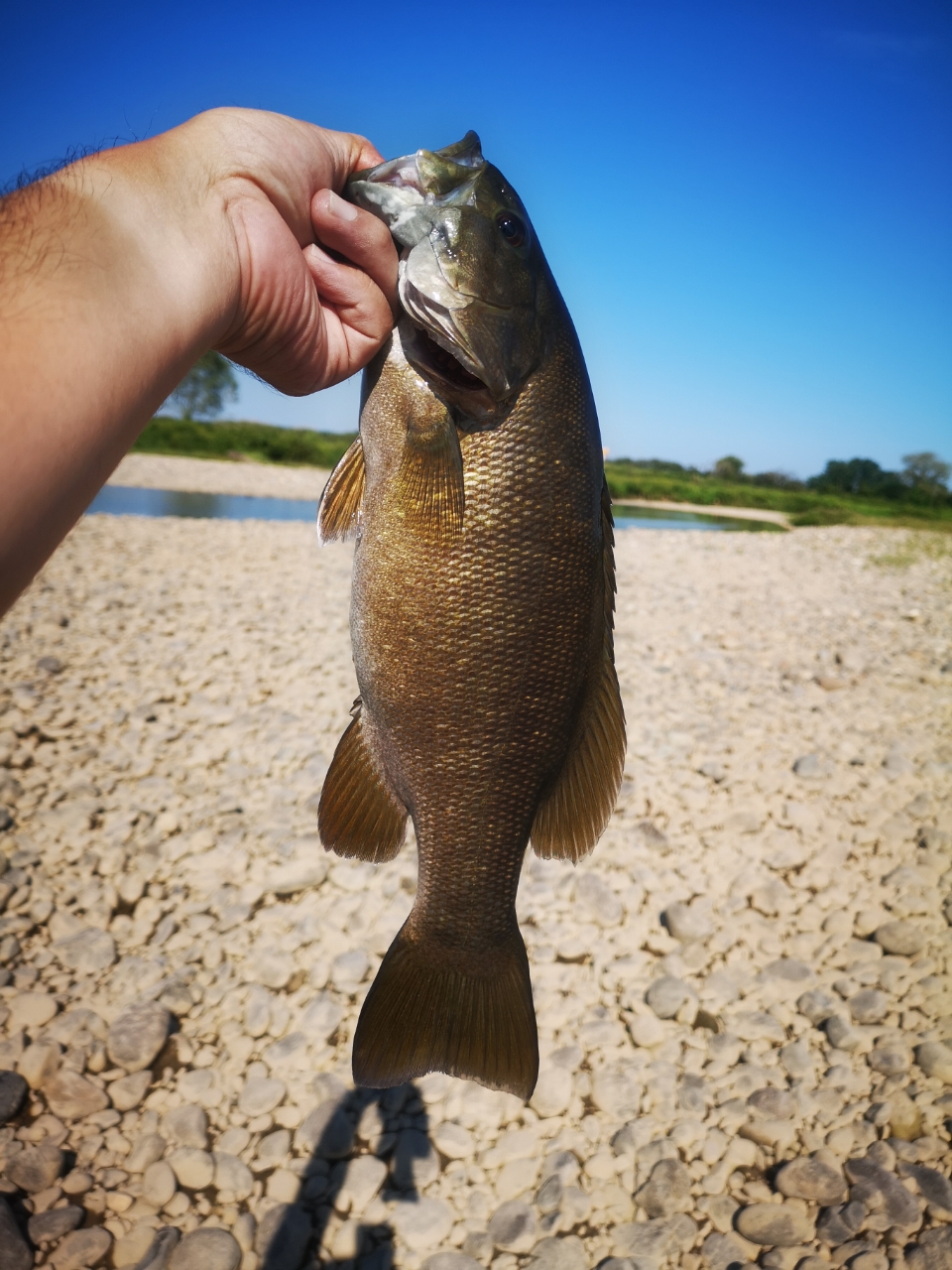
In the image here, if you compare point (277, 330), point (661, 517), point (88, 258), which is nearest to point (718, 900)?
A: point (277, 330)

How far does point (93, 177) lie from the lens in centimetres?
168

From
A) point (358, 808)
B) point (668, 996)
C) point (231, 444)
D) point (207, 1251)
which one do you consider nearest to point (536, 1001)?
point (668, 996)

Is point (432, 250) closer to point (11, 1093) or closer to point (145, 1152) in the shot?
point (145, 1152)

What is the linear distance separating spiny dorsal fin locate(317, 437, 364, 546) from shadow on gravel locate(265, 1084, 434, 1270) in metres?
2.93

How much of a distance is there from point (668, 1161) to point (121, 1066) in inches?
106

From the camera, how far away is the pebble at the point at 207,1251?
3.00 metres

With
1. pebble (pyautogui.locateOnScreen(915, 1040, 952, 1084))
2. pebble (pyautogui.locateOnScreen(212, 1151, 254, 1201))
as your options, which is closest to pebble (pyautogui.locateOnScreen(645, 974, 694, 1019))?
pebble (pyautogui.locateOnScreen(915, 1040, 952, 1084))

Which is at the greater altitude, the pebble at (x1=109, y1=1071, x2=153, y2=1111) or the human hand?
the human hand

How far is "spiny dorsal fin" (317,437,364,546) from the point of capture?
7.28 feet

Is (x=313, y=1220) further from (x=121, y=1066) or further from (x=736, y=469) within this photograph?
(x=736, y=469)

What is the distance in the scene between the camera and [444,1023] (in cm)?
217

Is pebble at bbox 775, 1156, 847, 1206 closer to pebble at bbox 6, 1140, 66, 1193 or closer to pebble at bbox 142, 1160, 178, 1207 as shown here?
pebble at bbox 142, 1160, 178, 1207

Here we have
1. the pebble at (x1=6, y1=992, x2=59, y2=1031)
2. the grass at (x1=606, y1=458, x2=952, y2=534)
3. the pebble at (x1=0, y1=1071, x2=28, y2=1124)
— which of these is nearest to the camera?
the pebble at (x1=0, y1=1071, x2=28, y2=1124)

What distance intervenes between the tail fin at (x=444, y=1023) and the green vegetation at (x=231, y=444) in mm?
46710
